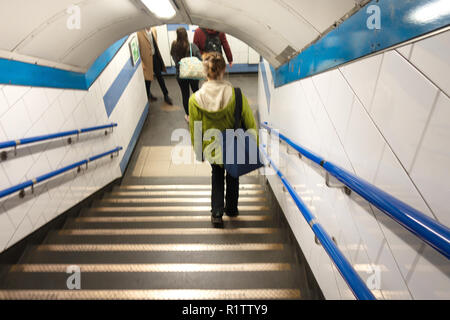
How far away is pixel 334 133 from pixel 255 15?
1.35 m

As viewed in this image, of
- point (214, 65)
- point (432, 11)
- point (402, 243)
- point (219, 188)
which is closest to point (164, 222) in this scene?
point (219, 188)

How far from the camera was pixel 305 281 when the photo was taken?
1.63 meters

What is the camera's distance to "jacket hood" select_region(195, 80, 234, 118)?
1872mm

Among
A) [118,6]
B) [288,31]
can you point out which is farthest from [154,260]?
[118,6]

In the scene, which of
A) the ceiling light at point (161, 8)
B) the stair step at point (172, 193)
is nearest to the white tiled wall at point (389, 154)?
the stair step at point (172, 193)

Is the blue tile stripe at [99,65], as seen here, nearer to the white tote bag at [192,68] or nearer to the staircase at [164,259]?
the white tote bag at [192,68]

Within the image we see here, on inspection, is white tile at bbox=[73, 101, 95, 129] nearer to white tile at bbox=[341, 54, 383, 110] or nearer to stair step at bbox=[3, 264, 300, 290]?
stair step at bbox=[3, 264, 300, 290]

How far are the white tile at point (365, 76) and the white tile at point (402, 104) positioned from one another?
→ 0.04 meters

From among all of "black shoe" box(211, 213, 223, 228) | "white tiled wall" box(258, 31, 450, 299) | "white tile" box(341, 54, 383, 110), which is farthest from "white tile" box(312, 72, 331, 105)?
"black shoe" box(211, 213, 223, 228)

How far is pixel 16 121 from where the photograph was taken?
1933mm

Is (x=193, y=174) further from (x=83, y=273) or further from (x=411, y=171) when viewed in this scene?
(x=411, y=171)

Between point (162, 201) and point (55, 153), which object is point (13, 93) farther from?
point (162, 201)

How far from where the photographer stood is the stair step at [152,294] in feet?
4.93
